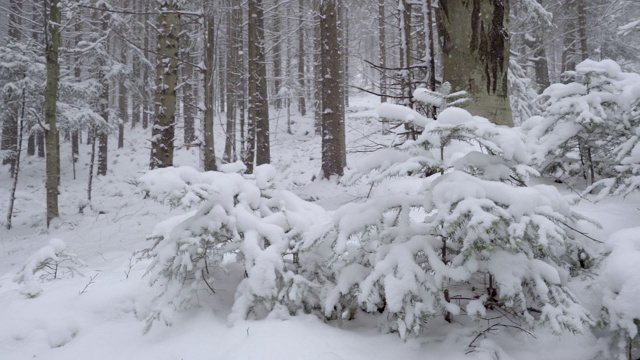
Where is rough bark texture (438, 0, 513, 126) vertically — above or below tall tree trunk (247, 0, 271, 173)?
below

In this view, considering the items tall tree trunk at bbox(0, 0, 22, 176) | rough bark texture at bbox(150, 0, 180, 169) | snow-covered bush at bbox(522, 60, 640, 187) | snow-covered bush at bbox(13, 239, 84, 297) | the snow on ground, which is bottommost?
the snow on ground

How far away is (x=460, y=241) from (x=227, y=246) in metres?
1.58

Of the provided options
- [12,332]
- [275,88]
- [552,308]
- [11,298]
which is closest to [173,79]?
[11,298]

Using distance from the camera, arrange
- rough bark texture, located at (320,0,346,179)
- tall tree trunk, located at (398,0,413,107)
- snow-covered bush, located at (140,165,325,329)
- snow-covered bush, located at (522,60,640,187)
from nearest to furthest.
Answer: snow-covered bush, located at (140,165,325,329), snow-covered bush, located at (522,60,640,187), tall tree trunk, located at (398,0,413,107), rough bark texture, located at (320,0,346,179)

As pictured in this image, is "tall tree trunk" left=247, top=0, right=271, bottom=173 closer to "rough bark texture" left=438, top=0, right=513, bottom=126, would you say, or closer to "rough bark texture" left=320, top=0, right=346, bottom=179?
"rough bark texture" left=320, top=0, right=346, bottom=179

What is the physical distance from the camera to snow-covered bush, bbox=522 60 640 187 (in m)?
3.40

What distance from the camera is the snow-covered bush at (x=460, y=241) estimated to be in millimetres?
1883

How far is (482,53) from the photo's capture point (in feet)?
10.3

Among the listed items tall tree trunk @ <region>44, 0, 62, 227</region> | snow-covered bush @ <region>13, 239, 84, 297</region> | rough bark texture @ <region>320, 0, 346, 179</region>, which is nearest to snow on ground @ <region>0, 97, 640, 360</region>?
snow-covered bush @ <region>13, 239, 84, 297</region>

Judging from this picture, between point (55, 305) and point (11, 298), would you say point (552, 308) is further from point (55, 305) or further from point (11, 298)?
point (11, 298)

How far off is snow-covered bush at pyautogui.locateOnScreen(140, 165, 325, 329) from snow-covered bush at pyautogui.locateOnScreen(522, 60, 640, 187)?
2.56 meters

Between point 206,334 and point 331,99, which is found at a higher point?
point 331,99

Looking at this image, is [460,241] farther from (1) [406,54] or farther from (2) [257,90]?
(2) [257,90]

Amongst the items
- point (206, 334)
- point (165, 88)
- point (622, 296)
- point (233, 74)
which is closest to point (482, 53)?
point (622, 296)
